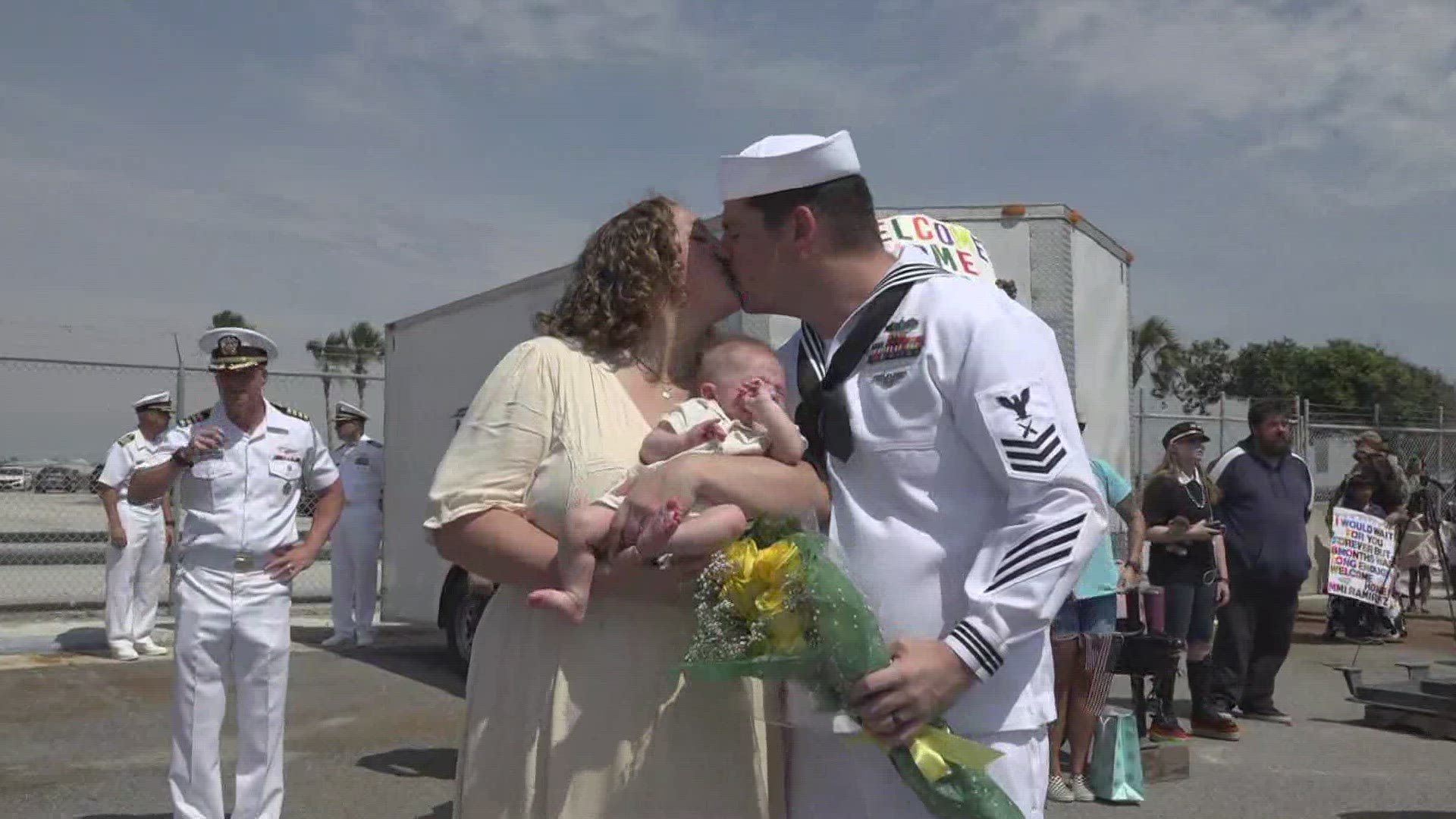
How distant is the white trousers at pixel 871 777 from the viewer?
1.97m

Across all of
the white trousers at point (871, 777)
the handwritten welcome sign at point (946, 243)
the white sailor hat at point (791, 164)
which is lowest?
the white trousers at point (871, 777)

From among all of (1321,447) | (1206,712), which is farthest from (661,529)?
(1321,447)

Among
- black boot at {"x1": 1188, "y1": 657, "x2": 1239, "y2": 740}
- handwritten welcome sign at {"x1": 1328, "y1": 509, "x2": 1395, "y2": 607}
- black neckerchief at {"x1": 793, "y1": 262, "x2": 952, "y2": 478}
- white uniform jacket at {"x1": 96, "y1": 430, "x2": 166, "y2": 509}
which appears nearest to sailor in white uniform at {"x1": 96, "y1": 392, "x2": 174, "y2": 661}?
white uniform jacket at {"x1": 96, "y1": 430, "x2": 166, "y2": 509}

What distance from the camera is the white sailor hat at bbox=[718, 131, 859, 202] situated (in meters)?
2.12

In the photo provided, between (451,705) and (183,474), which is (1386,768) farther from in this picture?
(183,474)

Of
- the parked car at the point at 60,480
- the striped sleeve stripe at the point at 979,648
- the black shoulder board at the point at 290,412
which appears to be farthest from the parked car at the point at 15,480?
the striped sleeve stripe at the point at 979,648

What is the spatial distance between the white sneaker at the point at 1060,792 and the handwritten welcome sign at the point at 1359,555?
489 centimetres

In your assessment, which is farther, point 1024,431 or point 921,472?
point 921,472

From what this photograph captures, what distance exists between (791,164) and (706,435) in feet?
1.70

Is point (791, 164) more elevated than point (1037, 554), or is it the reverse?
point (791, 164)

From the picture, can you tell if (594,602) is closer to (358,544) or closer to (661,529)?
(661,529)

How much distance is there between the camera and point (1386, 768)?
7531mm

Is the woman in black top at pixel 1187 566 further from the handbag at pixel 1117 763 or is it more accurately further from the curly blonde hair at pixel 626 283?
the curly blonde hair at pixel 626 283

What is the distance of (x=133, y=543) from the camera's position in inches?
422
